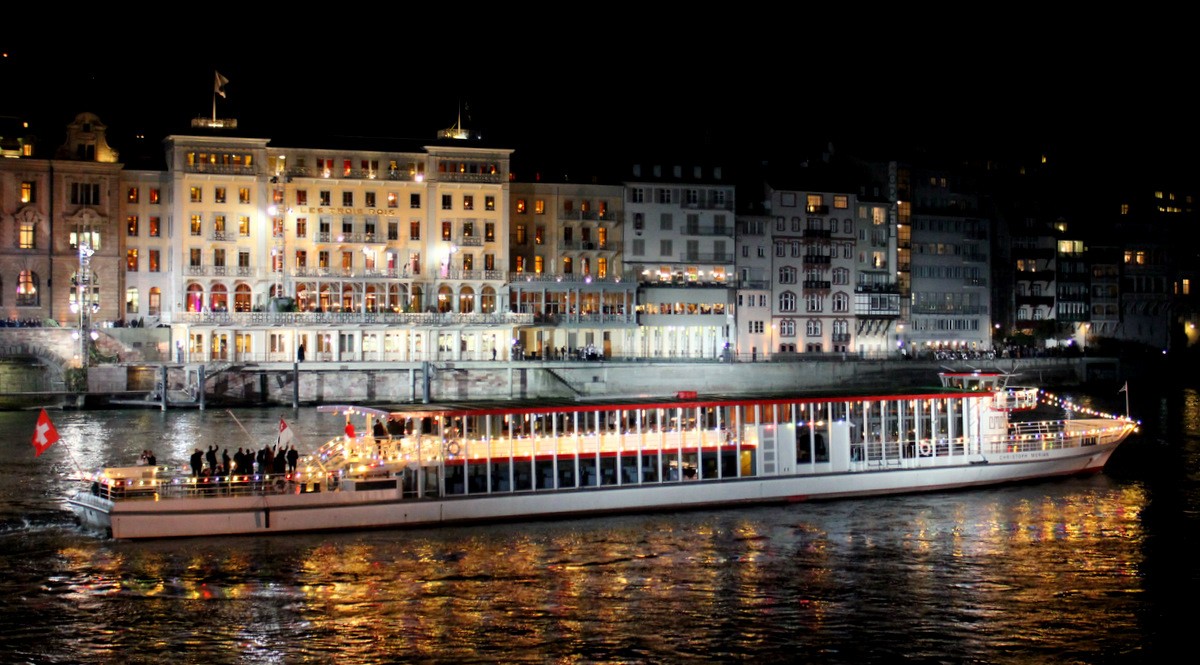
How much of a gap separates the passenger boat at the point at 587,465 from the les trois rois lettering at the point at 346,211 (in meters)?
48.8

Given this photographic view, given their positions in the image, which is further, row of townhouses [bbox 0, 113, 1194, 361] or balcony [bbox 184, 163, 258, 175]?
row of townhouses [bbox 0, 113, 1194, 361]

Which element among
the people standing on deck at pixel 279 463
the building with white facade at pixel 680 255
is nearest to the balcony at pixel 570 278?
the building with white facade at pixel 680 255

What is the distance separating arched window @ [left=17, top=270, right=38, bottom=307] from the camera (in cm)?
8312

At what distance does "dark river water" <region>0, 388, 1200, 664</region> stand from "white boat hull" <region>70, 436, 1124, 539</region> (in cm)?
52

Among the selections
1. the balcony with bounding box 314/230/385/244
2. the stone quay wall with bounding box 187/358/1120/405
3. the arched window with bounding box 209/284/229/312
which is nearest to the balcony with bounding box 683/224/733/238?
the stone quay wall with bounding box 187/358/1120/405

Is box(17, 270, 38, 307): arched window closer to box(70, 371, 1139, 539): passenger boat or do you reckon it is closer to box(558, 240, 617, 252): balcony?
box(558, 240, 617, 252): balcony

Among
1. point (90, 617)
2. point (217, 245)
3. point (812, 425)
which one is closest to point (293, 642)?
point (90, 617)

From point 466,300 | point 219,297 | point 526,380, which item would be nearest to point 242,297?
point 219,297

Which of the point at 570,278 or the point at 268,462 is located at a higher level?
the point at 570,278

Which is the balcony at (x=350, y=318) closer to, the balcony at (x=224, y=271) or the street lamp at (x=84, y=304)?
the balcony at (x=224, y=271)

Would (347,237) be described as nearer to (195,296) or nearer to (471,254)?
(471,254)

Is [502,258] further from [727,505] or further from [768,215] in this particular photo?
[727,505]

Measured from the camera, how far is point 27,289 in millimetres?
83375

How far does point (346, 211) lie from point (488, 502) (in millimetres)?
53825
